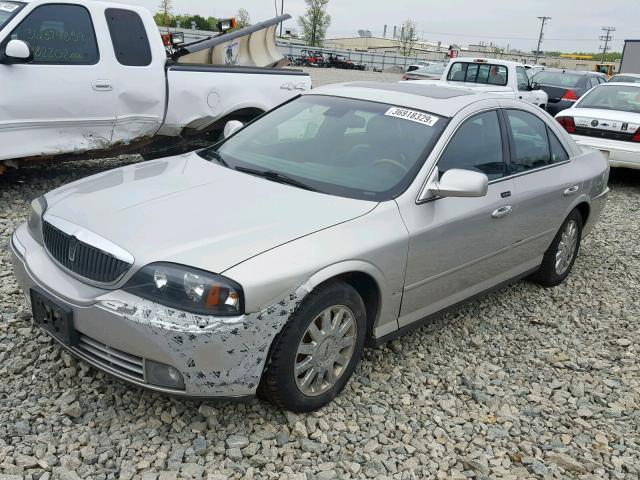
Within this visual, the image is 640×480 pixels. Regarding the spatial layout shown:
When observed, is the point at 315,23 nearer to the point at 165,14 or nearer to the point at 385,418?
the point at 165,14

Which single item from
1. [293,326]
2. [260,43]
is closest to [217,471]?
[293,326]

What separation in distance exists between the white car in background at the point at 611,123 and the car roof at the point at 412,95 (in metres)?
5.25

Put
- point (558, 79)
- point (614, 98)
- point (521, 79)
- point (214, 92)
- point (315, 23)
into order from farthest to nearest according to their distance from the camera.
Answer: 1. point (315, 23)
2. point (558, 79)
3. point (521, 79)
4. point (614, 98)
5. point (214, 92)

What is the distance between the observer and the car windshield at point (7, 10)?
228 inches

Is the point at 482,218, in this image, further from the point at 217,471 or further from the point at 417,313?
the point at 217,471

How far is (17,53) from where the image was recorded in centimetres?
548

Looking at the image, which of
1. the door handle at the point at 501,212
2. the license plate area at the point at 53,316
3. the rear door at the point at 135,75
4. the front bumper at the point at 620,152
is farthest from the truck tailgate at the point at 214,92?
the front bumper at the point at 620,152

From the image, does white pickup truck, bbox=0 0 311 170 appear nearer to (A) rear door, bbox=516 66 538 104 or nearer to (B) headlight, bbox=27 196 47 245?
(B) headlight, bbox=27 196 47 245

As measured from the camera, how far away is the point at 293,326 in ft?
9.32

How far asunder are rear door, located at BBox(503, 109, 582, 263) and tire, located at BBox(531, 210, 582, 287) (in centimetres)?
15

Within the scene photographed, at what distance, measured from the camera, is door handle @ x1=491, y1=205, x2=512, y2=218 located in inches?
156

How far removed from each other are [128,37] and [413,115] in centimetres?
393

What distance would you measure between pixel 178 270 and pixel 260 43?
6.37 m

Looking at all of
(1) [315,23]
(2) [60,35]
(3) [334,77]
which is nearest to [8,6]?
(2) [60,35]
